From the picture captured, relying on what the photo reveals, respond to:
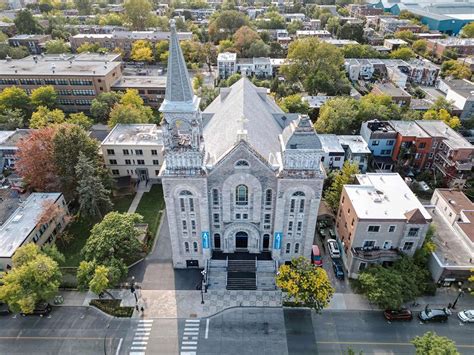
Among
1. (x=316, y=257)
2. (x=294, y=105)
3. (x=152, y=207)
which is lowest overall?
(x=152, y=207)

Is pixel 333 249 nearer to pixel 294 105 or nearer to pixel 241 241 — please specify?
pixel 241 241

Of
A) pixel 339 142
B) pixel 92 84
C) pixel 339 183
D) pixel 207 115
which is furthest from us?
pixel 92 84

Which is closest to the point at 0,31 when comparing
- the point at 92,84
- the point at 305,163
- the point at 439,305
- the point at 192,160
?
the point at 92,84

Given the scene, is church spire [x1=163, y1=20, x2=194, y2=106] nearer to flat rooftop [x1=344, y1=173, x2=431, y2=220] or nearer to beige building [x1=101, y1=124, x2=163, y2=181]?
flat rooftop [x1=344, y1=173, x2=431, y2=220]

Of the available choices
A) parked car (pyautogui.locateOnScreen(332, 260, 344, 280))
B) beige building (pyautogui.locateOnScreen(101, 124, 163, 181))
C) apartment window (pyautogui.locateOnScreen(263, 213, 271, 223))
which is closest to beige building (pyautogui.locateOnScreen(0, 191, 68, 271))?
beige building (pyautogui.locateOnScreen(101, 124, 163, 181))

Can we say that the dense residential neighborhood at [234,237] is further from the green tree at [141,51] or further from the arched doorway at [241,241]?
the green tree at [141,51]

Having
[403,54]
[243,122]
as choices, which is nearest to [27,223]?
[243,122]

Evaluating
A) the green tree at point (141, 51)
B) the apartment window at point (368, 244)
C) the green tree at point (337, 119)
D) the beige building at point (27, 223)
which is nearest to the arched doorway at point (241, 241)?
the apartment window at point (368, 244)

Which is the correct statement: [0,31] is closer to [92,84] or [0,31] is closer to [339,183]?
[92,84]
